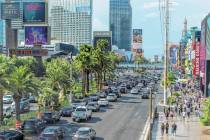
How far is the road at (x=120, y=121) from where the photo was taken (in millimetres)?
49781

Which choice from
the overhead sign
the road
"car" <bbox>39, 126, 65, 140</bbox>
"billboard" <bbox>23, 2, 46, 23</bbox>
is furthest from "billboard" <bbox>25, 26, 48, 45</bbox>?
"car" <bbox>39, 126, 65, 140</bbox>

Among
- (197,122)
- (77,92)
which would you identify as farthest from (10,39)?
(197,122)

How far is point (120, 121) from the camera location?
60875mm

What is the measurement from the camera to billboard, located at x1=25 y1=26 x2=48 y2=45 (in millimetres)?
116562

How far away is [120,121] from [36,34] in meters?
60.1

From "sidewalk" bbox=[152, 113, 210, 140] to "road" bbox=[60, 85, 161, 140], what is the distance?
1637 millimetres

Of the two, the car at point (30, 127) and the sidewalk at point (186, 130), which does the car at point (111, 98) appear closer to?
the sidewalk at point (186, 130)

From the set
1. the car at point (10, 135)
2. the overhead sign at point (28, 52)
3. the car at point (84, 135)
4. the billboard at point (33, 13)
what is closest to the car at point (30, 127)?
the car at point (10, 135)

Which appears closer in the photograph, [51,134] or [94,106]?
[51,134]

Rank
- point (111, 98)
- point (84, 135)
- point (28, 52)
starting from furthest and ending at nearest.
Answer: point (28, 52) → point (111, 98) → point (84, 135)

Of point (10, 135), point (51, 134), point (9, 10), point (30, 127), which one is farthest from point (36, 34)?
point (10, 135)

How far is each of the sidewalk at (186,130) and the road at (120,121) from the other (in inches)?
64.4

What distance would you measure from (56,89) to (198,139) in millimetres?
32776

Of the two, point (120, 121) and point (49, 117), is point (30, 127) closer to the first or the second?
point (49, 117)
